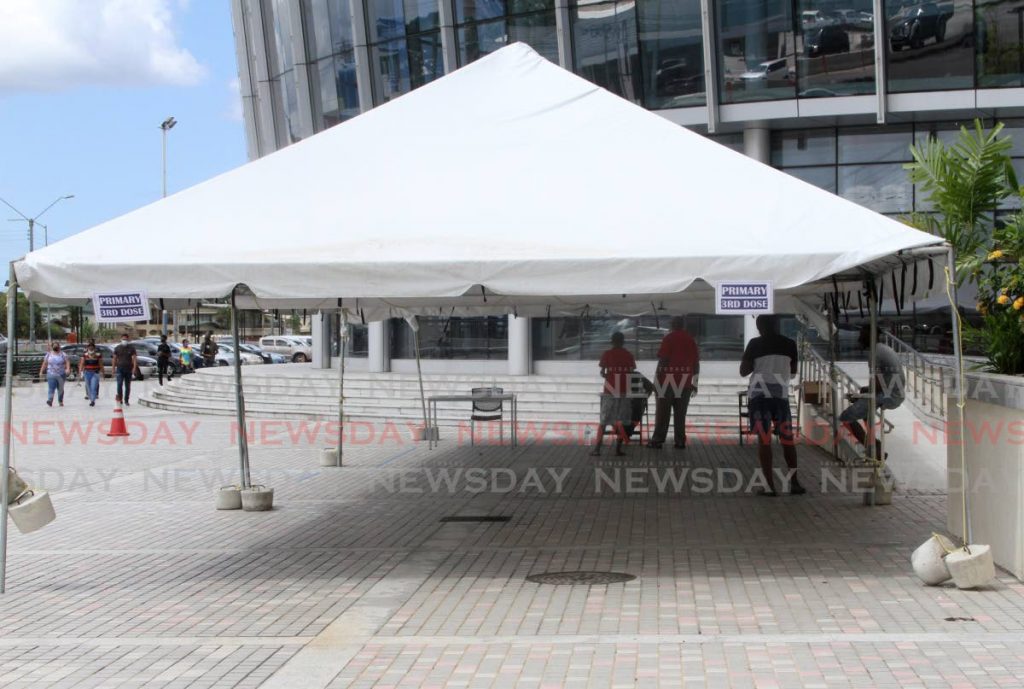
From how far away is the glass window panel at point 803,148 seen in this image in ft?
91.9

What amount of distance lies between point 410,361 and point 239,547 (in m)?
23.2

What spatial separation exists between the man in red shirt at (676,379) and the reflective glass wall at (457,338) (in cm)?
1321

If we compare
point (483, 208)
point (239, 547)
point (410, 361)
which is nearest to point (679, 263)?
point (483, 208)

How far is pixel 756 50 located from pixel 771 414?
16375 millimetres

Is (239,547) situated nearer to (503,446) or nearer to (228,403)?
(503,446)

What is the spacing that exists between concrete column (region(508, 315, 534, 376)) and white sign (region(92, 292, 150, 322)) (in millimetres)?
22187

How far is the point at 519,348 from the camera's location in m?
30.9

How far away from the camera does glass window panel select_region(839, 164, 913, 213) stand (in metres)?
27.6

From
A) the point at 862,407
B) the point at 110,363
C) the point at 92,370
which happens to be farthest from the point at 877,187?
the point at 110,363

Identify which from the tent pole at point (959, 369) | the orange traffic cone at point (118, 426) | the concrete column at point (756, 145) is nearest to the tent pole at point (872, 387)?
the tent pole at point (959, 369)

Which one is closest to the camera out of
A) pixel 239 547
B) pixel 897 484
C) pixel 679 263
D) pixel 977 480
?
pixel 679 263

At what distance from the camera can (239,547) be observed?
1039 cm

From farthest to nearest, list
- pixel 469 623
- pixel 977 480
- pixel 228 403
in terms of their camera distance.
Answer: pixel 228 403, pixel 977 480, pixel 469 623

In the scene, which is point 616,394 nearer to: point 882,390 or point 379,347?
point 882,390
